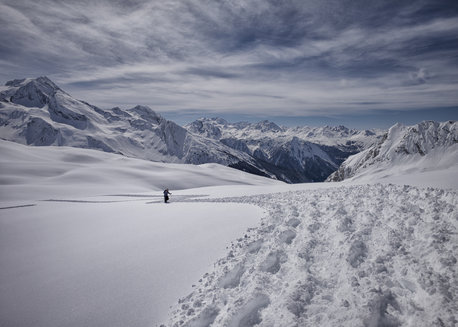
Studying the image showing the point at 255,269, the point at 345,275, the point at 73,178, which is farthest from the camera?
the point at 73,178

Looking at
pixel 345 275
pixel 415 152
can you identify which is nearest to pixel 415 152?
pixel 415 152

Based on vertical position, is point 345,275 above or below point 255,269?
above

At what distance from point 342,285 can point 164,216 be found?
12.7 meters

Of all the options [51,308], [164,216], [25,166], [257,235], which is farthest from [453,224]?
[25,166]

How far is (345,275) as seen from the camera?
23.7ft

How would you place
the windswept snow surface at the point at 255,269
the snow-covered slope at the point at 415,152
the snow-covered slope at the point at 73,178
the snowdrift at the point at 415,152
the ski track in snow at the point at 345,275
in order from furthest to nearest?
the snow-covered slope at the point at 415,152
the snowdrift at the point at 415,152
the snow-covered slope at the point at 73,178
the windswept snow surface at the point at 255,269
the ski track in snow at the point at 345,275

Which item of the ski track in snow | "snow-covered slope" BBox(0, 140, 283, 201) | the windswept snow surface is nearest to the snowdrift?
"snow-covered slope" BBox(0, 140, 283, 201)

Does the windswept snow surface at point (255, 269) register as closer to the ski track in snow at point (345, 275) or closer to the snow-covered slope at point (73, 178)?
the ski track in snow at point (345, 275)

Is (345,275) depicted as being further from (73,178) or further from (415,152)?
(415,152)

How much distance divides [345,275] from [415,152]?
216951mm

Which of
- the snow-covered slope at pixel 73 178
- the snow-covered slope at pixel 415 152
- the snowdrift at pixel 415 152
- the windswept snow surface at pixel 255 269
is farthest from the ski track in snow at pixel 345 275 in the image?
the snow-covered slope at pixel 415 152

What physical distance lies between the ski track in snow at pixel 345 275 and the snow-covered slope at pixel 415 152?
558 feet

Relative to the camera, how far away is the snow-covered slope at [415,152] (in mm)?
162125

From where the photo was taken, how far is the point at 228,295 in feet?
23.8
